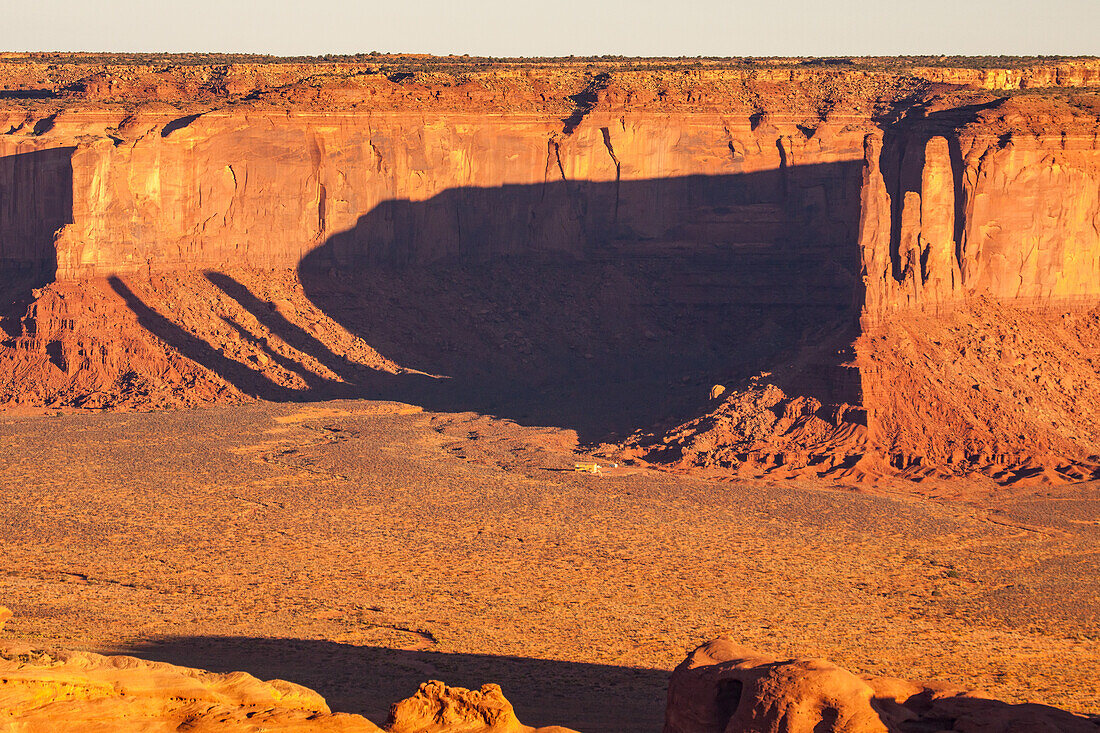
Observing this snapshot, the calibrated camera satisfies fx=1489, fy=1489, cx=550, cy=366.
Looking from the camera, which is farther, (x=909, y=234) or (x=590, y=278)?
(x=590, y=278)

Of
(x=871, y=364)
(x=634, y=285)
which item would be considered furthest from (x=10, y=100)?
(x=871, y=364)

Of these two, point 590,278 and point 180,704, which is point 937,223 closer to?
point 590,278

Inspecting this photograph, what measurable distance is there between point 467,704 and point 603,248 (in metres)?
47.5

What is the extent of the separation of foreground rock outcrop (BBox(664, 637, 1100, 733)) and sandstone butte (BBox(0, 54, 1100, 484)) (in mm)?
22522

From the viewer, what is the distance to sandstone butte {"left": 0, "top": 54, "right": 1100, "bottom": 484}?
40938 millimetres

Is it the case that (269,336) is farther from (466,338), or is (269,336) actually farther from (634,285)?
(634,285)

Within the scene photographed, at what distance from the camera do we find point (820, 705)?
15.2 meters

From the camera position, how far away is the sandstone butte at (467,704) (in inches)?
594

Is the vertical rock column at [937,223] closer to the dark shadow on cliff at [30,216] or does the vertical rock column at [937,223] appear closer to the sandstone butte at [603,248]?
the sandstone butte at [603,248]

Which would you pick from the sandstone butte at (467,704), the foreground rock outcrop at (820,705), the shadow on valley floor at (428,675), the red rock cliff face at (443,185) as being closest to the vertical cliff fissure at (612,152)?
the red rock cliff face at (443,185)

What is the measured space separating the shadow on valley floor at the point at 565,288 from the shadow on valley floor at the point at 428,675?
27.9 m

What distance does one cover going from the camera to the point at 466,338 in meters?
58.5

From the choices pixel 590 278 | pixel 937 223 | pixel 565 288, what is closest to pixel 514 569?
pixel 937 223

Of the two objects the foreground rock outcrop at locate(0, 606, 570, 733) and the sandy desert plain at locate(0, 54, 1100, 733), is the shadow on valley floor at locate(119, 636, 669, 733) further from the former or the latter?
the foreground rock outcrop at locate(0, 606, 570, 733)
